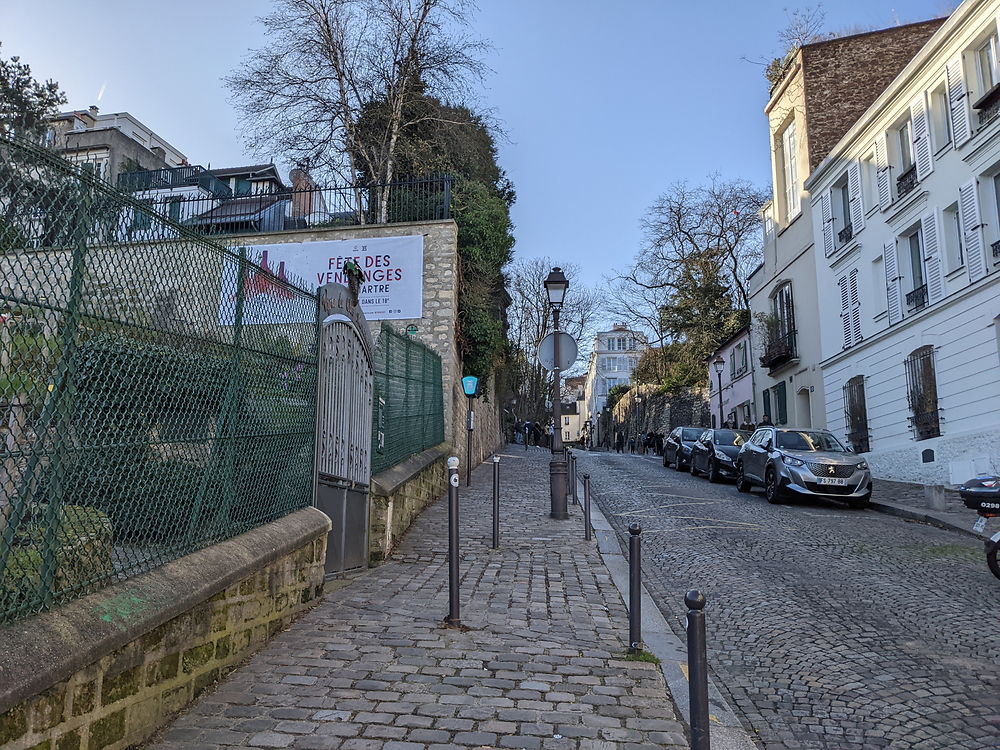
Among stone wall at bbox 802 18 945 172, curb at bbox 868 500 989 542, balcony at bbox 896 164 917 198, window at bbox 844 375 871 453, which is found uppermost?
stone wall at bbox 802 18 945 172

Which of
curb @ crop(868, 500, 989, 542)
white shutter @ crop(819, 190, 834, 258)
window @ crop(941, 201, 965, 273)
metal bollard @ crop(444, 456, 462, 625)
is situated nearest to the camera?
metal bollard @ crop(444, 456, 462, 625)

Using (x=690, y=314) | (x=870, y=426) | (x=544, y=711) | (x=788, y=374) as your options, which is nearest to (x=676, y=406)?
(x=690, y=314)

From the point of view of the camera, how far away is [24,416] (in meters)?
2.89

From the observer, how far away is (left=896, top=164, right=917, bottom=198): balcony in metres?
18.5

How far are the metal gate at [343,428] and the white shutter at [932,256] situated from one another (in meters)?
14.9

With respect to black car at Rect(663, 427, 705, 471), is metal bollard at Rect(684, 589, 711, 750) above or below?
below

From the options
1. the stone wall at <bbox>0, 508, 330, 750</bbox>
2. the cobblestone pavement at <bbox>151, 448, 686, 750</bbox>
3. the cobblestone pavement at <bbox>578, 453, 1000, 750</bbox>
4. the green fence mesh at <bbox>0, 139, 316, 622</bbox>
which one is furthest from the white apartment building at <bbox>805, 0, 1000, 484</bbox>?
the green fence mesh at <bbox>0, 139, 316, 622</bbox>

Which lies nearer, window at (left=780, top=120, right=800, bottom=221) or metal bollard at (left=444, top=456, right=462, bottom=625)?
metal bollard at (left=444, top=456, right=462, bottom=625)

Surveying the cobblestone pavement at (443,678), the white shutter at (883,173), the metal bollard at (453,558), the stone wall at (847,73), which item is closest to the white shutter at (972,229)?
the white shutter at (883,173)

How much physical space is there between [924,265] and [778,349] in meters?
9.41

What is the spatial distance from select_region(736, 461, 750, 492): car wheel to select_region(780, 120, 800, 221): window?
1322cm

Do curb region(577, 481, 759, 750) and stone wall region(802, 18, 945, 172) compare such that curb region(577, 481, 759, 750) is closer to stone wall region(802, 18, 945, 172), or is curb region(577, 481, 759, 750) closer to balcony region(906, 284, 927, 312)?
balcony region(906, 284, 927, 312)

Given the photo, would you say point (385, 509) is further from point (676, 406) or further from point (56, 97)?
point (676, 406)

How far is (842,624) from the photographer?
19.3 ft
